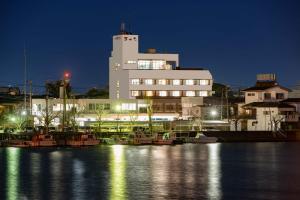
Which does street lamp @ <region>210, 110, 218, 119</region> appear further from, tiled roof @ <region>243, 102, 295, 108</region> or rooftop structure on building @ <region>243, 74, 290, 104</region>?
tiled roof @ <region>243, 102, 295, 108</region>

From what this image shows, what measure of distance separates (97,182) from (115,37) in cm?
3524

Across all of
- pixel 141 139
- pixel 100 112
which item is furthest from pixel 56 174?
pixel 100 112

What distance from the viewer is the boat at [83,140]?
53.6 meters

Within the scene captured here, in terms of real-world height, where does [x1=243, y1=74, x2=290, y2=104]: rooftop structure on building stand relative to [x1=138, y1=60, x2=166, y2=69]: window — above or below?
below

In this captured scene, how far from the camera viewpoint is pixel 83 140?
176ft

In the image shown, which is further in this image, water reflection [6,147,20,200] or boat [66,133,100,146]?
boat [66,133,100,146]

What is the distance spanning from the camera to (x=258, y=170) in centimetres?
3834

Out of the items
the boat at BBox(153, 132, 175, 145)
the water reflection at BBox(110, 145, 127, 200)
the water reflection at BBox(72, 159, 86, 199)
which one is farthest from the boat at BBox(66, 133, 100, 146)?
the water reflection at BBox(72, 159, 86, 199)

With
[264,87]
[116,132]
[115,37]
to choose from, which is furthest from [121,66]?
[264,87]

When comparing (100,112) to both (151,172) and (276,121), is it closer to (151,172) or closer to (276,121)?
(276,121)

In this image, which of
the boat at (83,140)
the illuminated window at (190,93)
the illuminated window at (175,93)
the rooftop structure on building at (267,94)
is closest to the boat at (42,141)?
the boat at (83,140)

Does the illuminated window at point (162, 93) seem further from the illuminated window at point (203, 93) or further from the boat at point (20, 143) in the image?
the boat at point (20, 143)

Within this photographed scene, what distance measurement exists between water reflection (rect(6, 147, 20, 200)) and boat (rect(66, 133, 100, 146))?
4.93 m

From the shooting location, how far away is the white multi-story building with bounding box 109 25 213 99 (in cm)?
6512
